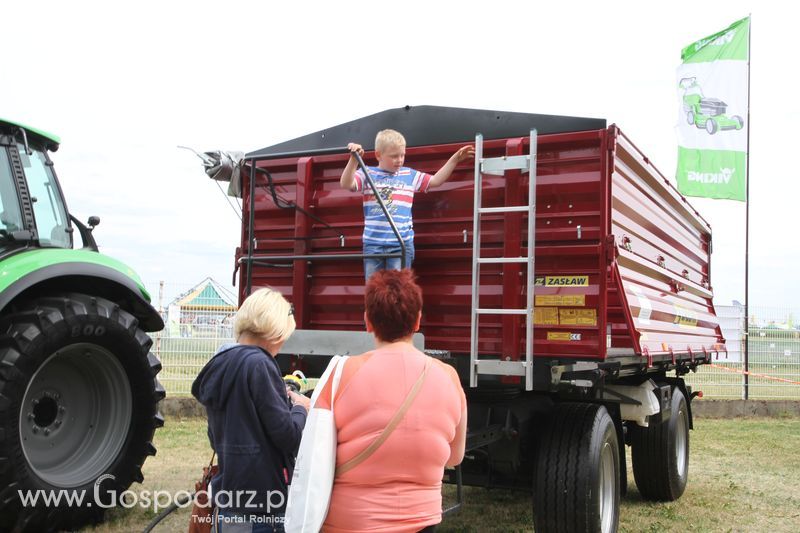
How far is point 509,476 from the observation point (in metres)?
5.39

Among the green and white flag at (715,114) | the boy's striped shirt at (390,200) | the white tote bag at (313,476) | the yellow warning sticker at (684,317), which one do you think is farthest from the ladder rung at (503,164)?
the green and white flag at (715,114)

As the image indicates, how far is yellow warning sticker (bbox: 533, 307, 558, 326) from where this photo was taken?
4.75m

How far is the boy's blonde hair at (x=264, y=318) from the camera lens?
10.2 ft

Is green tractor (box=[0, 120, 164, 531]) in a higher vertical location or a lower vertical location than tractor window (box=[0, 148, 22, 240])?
lower

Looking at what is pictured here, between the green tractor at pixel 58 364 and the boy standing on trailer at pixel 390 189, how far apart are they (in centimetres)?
198

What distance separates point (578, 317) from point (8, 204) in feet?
13.3

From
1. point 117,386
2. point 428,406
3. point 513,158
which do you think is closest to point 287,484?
point 428,406

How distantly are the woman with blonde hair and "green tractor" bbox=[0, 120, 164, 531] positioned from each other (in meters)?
2.28

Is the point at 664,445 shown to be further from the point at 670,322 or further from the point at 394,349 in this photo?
the point at 394,349

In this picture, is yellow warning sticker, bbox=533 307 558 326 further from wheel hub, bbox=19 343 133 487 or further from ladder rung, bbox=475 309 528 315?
wheel hub, bbox=19 343 133 487

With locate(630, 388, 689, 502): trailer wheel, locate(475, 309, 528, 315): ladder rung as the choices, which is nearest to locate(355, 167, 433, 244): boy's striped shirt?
locate(475, 309, 528, 315): ladder rung

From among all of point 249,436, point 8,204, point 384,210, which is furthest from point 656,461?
point 8,204

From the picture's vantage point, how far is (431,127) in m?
5.38

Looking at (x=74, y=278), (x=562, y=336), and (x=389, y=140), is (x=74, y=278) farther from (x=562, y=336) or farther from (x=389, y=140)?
(x=562, y=336)
